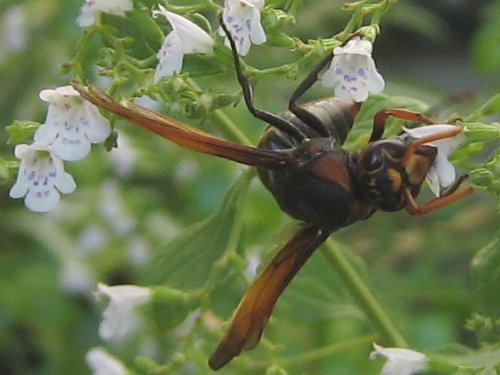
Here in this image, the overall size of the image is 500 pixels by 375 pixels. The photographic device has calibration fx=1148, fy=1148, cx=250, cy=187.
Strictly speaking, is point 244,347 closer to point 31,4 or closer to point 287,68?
point 287,68

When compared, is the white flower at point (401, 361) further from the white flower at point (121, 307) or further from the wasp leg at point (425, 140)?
the white flower at point (121, 307)

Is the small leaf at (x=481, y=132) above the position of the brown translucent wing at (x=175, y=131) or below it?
above

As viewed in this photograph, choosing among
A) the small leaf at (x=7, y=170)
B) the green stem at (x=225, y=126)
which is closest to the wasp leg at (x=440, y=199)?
the green stem at (x=225, y=126)

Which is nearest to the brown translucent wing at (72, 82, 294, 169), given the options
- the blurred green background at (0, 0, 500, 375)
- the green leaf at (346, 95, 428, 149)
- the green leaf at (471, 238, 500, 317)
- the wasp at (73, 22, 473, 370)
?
the wasp at (73, 22, 473, 370)

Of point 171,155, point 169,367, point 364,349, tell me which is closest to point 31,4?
point 171,155

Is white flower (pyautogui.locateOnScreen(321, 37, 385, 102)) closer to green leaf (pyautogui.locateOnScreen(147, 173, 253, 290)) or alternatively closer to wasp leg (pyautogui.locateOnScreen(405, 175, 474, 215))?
wasp leg (pyautogui.locateOnScreen(405, 175, 474, 215))

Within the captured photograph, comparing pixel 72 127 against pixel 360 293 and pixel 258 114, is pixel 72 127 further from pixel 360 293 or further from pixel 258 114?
pixel 360 293
